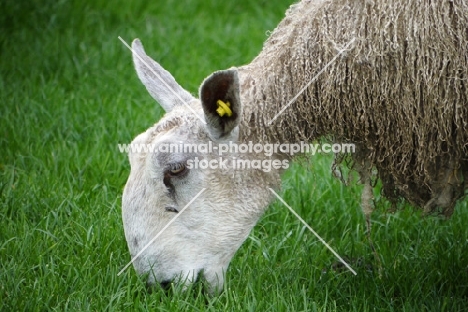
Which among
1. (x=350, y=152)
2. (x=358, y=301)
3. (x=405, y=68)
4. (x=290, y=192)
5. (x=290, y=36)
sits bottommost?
(x=358, y=301)

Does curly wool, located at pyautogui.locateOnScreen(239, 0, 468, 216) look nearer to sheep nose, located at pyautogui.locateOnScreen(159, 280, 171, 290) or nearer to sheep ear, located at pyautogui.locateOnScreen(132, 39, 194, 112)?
sheep ear, located at pyautogui.locateOnScreen(132, 39, 194, 112)

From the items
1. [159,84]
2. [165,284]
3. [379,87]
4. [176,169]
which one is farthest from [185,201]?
[379,87]

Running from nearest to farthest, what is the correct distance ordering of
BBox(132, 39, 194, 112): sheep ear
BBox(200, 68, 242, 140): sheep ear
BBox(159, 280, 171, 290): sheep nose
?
1. BBox(200, 68, 242, 140): sheep ear
2. BBox(159, 280, 171, 290): sheep nose
3. BBox(132, 39, 194, 112): sheep ear

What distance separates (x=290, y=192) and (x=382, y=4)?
210cm

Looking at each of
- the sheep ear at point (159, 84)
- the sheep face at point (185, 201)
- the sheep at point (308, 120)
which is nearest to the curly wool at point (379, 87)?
the sheep at point (308, 120)

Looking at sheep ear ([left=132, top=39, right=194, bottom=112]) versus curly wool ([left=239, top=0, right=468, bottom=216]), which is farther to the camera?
sheep ear ([left=132, top=39, right=194, bottom=112])

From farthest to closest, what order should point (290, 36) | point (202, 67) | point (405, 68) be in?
point (202, 67), point (290, 36), point (405, 68)

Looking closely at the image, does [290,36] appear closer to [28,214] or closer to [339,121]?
[339,121]

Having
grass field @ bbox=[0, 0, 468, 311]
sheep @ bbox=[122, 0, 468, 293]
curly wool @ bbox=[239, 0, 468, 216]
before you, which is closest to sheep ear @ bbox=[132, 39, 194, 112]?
sheep @ bbox=[122, 0, 468, 293]

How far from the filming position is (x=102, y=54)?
7.87 metres

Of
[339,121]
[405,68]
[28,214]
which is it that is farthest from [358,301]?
[28,214]

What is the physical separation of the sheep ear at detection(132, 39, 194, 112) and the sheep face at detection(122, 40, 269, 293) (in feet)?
0.62

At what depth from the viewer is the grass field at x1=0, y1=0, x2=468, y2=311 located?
13.8 feet

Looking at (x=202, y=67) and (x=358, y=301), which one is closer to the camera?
(x=358, y=301)
